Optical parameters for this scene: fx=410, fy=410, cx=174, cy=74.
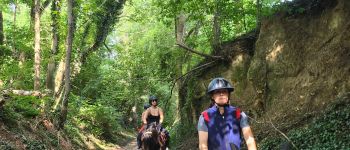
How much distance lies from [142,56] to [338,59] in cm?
A: 2444

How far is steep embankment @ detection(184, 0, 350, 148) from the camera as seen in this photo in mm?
10500

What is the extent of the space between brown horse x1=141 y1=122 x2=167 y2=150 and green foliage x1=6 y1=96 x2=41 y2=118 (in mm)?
3259

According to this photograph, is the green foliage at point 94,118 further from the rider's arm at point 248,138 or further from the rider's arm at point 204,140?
the rider's arm at point 248,138

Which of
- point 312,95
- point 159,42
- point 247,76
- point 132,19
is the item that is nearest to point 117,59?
point 159,42

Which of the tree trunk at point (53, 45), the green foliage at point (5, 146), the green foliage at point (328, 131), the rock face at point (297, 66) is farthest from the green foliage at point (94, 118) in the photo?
the green foliage at point (328, 131)

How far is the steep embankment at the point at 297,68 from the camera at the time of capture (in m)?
10.5

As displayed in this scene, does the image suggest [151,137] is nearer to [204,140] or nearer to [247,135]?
[204,140]

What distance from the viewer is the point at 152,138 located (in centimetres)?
1210

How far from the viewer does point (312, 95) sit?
10.9 meters

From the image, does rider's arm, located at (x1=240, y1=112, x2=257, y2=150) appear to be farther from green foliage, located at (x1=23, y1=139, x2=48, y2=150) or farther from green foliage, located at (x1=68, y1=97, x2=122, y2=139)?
green foliage, located at (x1=68, y1=97, x2=122, y2=139)

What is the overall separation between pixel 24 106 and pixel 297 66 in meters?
8.62

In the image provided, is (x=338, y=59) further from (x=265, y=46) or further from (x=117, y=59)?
(x=117, y=59)

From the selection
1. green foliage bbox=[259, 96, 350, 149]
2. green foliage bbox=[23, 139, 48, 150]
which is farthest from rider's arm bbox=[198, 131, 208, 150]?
green foliage bbox=[23, 139, 48, 150]

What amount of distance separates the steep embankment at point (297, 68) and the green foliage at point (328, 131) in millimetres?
391
